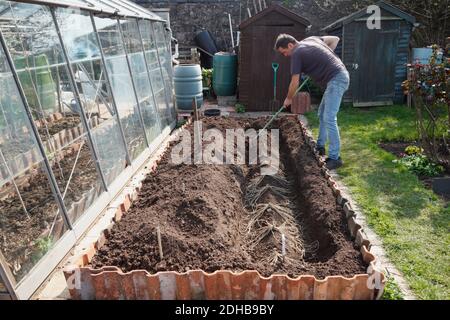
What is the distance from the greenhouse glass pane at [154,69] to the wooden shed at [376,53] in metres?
4.67

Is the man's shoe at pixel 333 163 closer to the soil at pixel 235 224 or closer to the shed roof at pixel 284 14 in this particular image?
the soil at pixel 235 224

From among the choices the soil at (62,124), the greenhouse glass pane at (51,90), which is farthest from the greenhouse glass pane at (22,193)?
the soil at (62,124)

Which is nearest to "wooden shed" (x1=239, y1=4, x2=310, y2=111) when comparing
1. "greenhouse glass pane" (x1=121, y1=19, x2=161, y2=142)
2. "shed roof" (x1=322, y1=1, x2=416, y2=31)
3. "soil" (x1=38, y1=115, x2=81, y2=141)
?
"shed roof" (x1=322, y1=1, x2=416, y2=31)

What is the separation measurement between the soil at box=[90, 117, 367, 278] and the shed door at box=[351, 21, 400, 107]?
478 cm

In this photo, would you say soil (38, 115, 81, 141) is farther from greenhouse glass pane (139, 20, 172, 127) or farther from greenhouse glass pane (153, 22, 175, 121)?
greenhouse glass pane (153, 22, 175, 121)

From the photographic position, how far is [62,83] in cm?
412

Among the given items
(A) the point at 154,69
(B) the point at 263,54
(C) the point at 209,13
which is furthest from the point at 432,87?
(C) the point at 209,13

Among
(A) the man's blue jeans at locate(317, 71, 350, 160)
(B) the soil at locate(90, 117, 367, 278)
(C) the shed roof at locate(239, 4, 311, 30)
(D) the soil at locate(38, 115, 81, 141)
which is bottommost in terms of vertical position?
(B) the soil at locate(90, 117, 367, 278)

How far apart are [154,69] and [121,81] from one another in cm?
183

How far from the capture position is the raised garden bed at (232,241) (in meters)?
2.61

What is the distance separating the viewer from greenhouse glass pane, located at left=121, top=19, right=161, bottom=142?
5.94 metres

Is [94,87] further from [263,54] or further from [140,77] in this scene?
[263,54]
